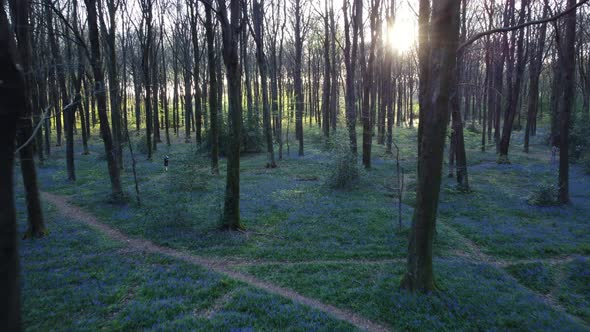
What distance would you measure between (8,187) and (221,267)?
5779 mm

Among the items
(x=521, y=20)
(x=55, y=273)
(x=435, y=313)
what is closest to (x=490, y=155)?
(x=521, y=20)

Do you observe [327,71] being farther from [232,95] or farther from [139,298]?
[139,298]

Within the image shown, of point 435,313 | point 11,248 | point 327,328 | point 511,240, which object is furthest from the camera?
point 511,240

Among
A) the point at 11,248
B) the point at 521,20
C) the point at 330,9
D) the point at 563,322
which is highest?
the point at 330,9

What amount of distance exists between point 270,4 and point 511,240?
84.3 feet

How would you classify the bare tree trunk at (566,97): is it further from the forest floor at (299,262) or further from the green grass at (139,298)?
the green grass at (139,298)

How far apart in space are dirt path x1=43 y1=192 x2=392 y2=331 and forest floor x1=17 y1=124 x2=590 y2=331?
0.04 metres

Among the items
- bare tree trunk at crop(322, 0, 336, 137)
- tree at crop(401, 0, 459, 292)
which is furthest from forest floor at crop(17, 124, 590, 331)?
bare tree trunk at crop(322, 0, 336, 137)

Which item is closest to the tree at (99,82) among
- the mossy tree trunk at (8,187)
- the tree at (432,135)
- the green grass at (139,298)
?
the green grass at (139,298)

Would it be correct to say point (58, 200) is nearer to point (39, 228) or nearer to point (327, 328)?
point (39, 228)

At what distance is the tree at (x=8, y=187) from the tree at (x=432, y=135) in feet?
16.9

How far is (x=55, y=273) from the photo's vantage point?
23.4 ft

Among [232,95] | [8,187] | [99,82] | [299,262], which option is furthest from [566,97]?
[99,82]

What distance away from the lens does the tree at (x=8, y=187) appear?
6.88ft
